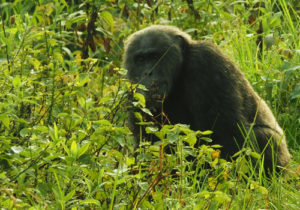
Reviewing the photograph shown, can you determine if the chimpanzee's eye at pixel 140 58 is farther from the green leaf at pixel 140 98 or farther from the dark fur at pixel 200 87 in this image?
the green leaf at pixel 140 98

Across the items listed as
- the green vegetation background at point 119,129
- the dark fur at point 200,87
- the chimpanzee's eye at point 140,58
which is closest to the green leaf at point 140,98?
the green vegetation background at point 119,129

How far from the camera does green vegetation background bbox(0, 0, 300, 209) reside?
10.4 ft

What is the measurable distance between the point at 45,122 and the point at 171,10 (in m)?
3.40

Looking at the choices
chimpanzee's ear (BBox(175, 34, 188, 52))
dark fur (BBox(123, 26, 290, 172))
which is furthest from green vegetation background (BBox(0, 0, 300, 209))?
chimpanzee's ear (BBox(175, 34, 188, 52))

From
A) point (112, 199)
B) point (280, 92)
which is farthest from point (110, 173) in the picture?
A: point (280, 92)

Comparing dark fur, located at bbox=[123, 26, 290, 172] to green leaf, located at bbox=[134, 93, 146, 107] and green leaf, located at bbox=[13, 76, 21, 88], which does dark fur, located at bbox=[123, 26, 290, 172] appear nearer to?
green leaf, located at bbox=[134, 93, 146, 107]

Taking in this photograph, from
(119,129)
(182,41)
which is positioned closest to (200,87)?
(182,41)

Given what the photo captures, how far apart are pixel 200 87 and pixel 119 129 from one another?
2.13 metres

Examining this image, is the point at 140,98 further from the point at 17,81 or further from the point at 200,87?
the point at 200,87

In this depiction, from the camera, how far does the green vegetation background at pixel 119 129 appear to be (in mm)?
3176

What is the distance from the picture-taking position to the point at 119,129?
3.36 m

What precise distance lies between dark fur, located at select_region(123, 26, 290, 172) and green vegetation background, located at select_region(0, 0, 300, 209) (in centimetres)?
31

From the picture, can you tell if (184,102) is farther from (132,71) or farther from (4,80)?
(4,80)

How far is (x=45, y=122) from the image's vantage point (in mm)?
4309
